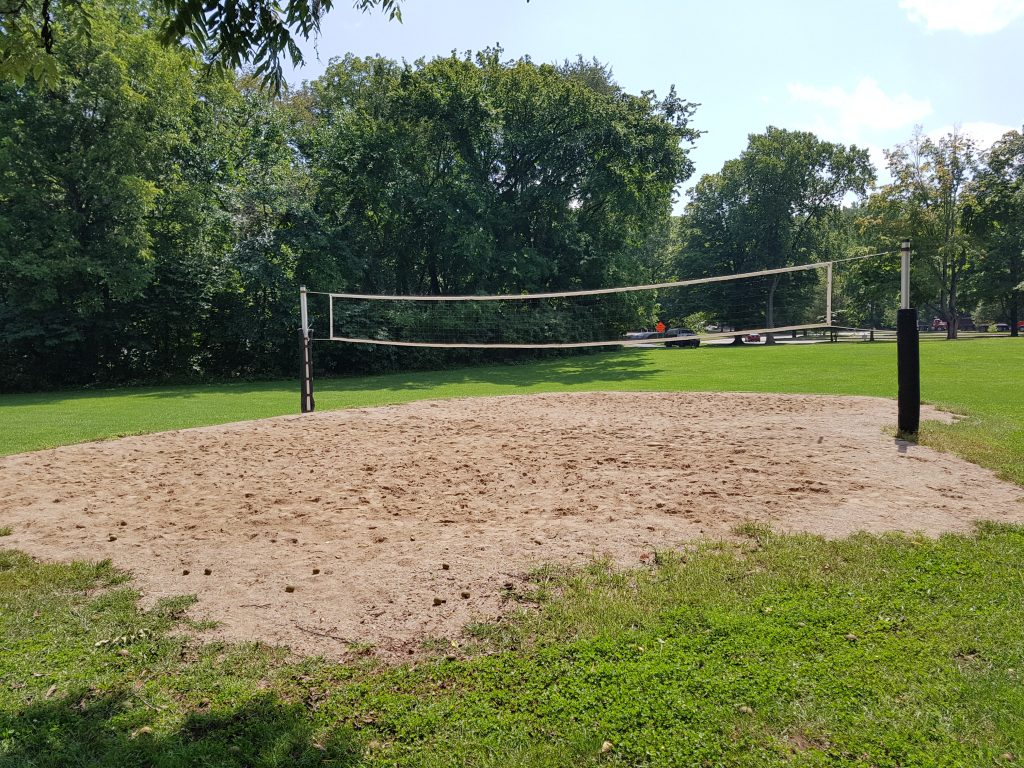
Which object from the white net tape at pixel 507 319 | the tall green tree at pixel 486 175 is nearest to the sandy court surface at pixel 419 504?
the white net tape at pixel 507 319

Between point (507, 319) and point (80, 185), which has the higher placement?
point (80, 185)

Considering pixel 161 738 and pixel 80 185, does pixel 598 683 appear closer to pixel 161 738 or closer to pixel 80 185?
pixel 161 738

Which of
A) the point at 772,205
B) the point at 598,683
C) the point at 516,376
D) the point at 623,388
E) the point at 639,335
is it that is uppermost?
the point at 772,205

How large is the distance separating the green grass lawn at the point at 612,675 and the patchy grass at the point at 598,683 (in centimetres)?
1

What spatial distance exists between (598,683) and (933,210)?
152 feet

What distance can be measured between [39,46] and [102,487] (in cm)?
460

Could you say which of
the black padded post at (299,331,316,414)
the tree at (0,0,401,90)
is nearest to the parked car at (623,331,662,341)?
the black padded post at (299,331,316,414)

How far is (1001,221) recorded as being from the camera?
→ 128 ft

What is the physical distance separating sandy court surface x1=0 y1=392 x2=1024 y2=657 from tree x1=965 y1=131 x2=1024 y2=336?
37951 millimetres

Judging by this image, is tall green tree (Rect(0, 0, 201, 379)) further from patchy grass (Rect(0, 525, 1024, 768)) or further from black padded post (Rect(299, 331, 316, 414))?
patchy grass (Rect(0, 525, 1024, 768))

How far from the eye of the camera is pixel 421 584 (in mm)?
4082

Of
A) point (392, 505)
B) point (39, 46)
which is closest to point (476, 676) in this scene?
point (392, 505)

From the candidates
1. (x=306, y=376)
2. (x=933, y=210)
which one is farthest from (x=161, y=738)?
(x=933, y=210)

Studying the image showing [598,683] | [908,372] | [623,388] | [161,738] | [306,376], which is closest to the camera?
[161,738]
